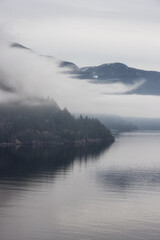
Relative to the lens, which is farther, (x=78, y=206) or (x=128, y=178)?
(x=128, y=178)

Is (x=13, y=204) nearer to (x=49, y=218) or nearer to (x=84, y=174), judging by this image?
(x=49, y=218)

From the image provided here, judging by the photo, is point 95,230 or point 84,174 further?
point 84,174

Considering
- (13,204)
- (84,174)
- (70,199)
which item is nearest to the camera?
(13,204)

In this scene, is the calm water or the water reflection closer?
the calm water

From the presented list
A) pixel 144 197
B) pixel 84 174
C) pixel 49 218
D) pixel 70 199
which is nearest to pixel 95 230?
pixel 49 218

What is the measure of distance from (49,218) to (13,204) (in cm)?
1456

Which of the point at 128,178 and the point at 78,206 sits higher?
the point at 128,178

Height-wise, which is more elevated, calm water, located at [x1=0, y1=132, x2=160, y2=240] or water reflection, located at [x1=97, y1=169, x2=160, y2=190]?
water reflection, located at [x1=97, y1=169, x2=160, y2=190]

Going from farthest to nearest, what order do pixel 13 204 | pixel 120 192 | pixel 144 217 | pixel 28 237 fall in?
pixel 120 192, pixel 13 204, pixel 144 217, pixel 28 237

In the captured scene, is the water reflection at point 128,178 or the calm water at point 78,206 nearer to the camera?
the calm water at point 78,206

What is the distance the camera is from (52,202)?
108750 millimetres

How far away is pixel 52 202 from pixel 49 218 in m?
17.1

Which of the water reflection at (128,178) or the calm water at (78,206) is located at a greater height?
the water reflection at (128,178)

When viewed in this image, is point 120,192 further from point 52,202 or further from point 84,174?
point 84,174
